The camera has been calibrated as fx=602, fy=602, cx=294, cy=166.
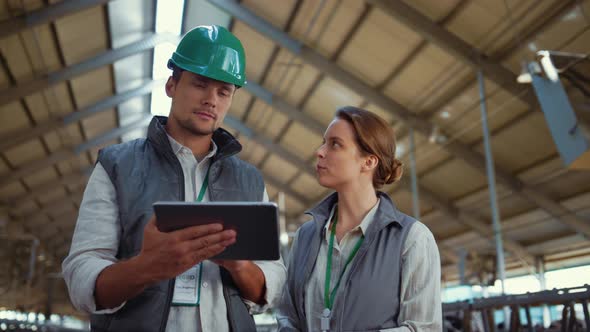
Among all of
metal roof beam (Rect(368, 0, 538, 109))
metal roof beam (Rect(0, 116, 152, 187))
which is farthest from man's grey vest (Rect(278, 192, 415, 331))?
metal roof beam (Rect(0, 116, 152, 187))

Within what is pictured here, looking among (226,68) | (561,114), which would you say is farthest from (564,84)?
(226,68)

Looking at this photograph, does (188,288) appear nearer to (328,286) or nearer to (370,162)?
(328,286)

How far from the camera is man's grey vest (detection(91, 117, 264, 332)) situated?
66.0 inches

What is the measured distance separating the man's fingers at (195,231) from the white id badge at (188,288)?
33 cm

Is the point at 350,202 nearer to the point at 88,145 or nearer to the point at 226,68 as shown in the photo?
the point at 226,68

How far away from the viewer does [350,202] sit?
2.31 meters

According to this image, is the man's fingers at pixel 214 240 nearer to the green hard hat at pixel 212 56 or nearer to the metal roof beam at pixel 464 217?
the green hard hat at pixel 212 56

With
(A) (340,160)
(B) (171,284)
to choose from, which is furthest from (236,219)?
(A) (340,160)

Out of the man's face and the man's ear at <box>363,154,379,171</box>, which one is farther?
the man's ear at <box>363,154,379,171</box>

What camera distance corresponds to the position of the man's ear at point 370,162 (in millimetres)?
2330

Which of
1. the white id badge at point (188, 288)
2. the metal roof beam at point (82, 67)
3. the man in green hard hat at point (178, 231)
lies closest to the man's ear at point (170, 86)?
the man in green hard hat at point (178, 231)

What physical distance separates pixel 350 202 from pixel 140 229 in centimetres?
87

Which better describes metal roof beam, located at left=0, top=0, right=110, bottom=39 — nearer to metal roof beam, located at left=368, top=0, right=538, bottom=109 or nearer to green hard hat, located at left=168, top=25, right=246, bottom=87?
metal roof beam, located at left=368, top=0, right=538, bottom=109

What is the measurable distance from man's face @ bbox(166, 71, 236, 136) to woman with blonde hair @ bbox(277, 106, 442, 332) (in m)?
0.55
